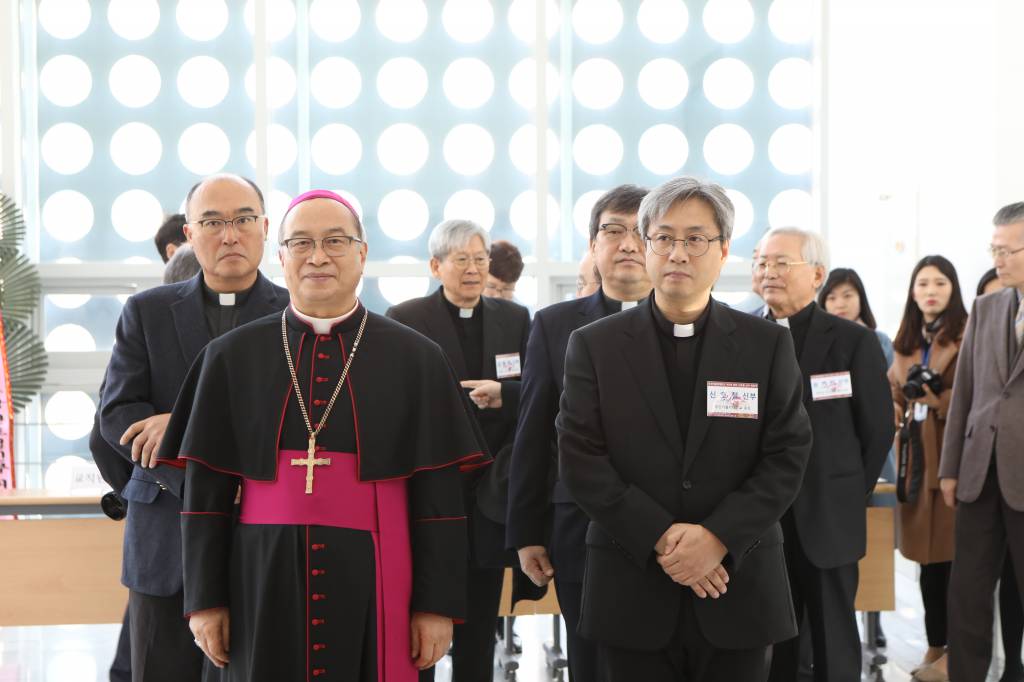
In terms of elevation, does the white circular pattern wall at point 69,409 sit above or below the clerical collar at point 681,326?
below

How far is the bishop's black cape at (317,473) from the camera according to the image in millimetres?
2127

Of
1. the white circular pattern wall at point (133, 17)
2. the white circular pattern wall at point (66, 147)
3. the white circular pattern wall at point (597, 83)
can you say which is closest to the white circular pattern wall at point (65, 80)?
the white circular pattern wall at point (66, 147)

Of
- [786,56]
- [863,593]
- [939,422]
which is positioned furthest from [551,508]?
[786,56]

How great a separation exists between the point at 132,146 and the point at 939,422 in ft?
21.1

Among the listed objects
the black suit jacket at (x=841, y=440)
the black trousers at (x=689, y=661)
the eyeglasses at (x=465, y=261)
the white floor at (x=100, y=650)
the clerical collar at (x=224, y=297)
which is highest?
the eyeglasses at (x=465, y=261)

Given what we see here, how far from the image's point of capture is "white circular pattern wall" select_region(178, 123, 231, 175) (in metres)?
8.00

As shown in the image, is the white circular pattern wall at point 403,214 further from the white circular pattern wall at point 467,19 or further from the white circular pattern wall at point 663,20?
the white circular pattern wall at point 663,20

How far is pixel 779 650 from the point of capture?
3.53 metres

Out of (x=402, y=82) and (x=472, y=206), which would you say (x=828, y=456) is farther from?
(x=402, y=82)

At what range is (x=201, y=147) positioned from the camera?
26.3 feet

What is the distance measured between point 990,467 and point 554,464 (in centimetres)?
220

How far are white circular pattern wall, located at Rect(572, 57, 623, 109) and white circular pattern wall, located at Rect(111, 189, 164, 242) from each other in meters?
3.64

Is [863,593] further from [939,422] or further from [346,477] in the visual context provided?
[346,477]

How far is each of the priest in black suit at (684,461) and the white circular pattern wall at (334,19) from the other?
6.36 metres
